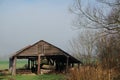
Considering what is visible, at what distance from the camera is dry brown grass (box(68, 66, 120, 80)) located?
58.8 ft

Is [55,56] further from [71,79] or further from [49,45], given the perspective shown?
[71,79]

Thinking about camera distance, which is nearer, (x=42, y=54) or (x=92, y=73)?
(x=92, y=73)

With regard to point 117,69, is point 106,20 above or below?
above

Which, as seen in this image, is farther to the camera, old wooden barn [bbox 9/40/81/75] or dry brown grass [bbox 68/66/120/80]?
old wooden barn [bbox 9/40/81/75]

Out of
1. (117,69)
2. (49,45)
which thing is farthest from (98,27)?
(49,45)

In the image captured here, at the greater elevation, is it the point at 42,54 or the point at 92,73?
the point at 42,54

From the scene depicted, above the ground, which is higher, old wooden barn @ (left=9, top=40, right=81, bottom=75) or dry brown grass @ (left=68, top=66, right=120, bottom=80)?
old wooden barn @ (left=9, top=40, right=81, bottom=75)

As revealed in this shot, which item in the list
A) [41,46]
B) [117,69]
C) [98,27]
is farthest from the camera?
[41,46]

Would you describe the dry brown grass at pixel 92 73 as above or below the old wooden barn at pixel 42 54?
below

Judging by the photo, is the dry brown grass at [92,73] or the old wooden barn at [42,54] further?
the old wooden barn at [42,54]

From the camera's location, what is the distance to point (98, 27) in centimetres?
3083

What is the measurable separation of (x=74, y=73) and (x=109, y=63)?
6.69 ft

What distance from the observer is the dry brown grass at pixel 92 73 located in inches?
706

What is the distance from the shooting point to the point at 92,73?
18172mm
